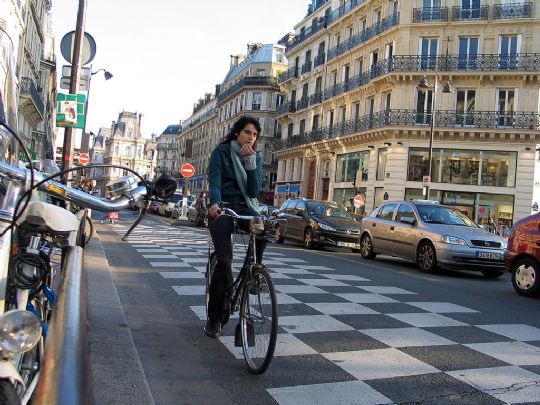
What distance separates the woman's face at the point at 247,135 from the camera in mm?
4320

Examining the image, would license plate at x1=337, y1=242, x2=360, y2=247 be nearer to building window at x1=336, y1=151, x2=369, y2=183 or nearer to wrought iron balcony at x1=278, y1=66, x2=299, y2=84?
building window at x1=336, y1=151, x2=369, y2=183

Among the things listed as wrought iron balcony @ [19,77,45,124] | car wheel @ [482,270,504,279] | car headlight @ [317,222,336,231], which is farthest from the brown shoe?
wrought iron balcony @ [19,77,45,124]

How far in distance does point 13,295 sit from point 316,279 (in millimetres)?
6334

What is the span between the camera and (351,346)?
442 centimetres

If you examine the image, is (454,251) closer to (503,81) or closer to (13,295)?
(13,295)

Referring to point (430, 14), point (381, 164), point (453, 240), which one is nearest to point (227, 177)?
point (453, 240)

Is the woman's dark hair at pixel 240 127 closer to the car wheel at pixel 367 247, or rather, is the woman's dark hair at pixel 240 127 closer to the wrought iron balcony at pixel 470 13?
the car wheel at pixel 367 247

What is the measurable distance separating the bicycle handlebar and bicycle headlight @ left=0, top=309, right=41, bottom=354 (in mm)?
575

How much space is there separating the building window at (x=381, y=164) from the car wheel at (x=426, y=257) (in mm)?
22117

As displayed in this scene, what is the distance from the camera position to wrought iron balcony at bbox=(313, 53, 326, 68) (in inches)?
1693

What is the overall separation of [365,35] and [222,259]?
35.5 metres

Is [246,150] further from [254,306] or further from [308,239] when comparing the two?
[308,239]

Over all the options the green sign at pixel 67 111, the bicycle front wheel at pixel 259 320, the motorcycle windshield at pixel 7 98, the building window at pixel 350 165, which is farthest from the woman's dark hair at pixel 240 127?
the building window at pixel 350 165

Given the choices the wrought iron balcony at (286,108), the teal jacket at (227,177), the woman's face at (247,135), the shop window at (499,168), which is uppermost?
the wrought iron balcony at (286,108)
